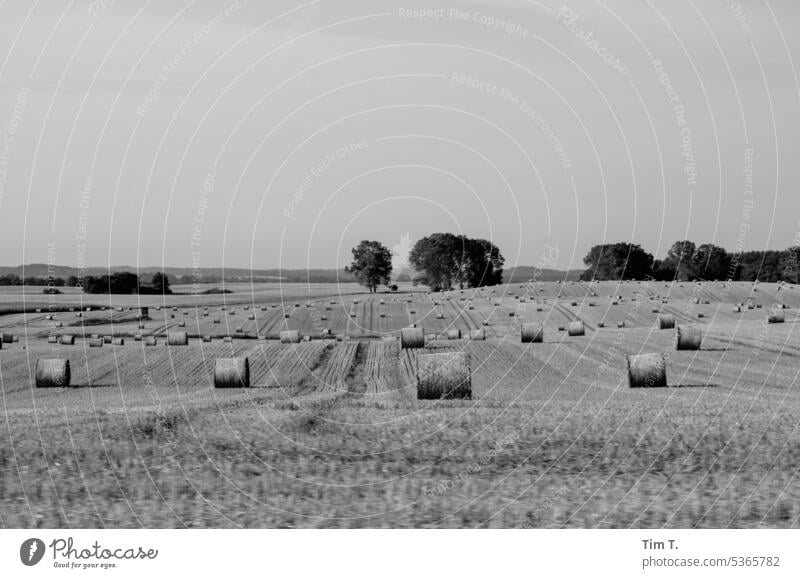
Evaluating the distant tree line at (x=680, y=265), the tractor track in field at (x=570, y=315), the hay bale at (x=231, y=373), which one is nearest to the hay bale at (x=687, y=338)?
the hay bale at (x=231, y=373)

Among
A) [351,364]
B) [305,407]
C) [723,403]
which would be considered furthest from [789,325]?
[305,407]

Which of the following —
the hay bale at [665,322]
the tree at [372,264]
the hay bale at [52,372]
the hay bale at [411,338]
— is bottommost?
the hay bale at [52,372]

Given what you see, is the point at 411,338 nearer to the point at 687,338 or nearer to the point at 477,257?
the point at 687,338

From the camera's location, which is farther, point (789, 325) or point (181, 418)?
point (789, 325)

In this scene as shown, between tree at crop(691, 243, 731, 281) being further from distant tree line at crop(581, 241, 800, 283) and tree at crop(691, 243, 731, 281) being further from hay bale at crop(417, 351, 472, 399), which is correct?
hay bale at crop(417, 351, 472, 399)

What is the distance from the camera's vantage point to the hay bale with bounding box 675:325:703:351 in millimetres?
48062

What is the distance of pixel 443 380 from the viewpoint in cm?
2738

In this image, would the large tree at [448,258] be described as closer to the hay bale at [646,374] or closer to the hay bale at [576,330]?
the hay bale at [576,330]

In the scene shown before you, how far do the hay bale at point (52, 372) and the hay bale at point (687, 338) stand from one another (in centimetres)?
2902

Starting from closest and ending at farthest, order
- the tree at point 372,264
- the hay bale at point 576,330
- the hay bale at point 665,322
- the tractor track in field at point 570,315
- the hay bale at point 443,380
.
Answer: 1. the hay bale at point 443,380
2. the tree at point 372,264
3. the hay bale at point 576,330
4. the hay bale at point 665,322
5. the tractor track in field at point 570,315

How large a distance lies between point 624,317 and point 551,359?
35.1 meters

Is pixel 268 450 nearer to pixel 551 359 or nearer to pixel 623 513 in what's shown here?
pixel 623 513

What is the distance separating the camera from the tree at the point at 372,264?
158 ft

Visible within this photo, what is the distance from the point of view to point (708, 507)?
42.8 ft
